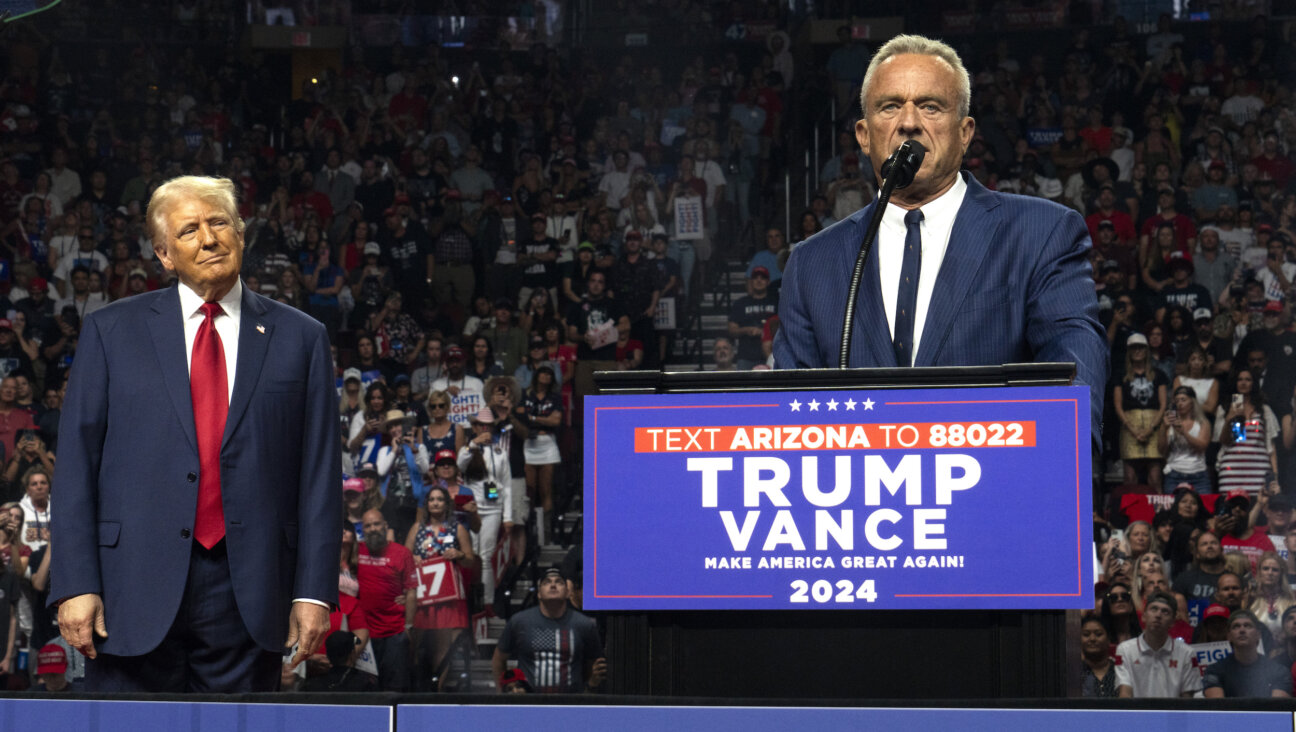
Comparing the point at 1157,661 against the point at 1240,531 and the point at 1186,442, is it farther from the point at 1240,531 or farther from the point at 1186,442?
the point at 1186,442

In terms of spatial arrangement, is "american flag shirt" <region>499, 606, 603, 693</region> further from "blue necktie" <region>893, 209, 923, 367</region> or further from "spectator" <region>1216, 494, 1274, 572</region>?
"blue necktie" <region>893, 209, 923, 367</region>

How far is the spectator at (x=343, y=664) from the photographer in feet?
27.3

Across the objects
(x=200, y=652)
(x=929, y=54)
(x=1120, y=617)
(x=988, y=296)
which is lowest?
(x=1120, y=617)

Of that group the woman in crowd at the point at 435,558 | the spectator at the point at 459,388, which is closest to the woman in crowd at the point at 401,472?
the woman in crowd at the point at 435,558

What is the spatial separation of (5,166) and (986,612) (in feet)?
43.6

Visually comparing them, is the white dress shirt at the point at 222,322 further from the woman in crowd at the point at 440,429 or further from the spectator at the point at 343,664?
the woman in crowd at the point at 440,429

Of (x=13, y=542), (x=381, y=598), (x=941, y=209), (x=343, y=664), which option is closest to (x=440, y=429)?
(x=381, y=598)

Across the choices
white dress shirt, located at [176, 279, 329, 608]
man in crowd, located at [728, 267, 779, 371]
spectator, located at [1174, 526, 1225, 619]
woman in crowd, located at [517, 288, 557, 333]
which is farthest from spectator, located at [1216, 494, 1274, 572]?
white dress shirt, located at [176, 279, 329, 608]

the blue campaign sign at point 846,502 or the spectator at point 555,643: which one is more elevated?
the blue campaign sign at point 846,502

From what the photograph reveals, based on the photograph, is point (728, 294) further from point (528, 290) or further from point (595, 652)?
point (595, 652)

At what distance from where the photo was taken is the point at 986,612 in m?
1.89

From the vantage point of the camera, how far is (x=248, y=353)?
9.07 feet

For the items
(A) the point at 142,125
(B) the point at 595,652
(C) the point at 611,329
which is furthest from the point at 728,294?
(A) the point at 142,125

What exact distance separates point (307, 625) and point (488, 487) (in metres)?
6.74
